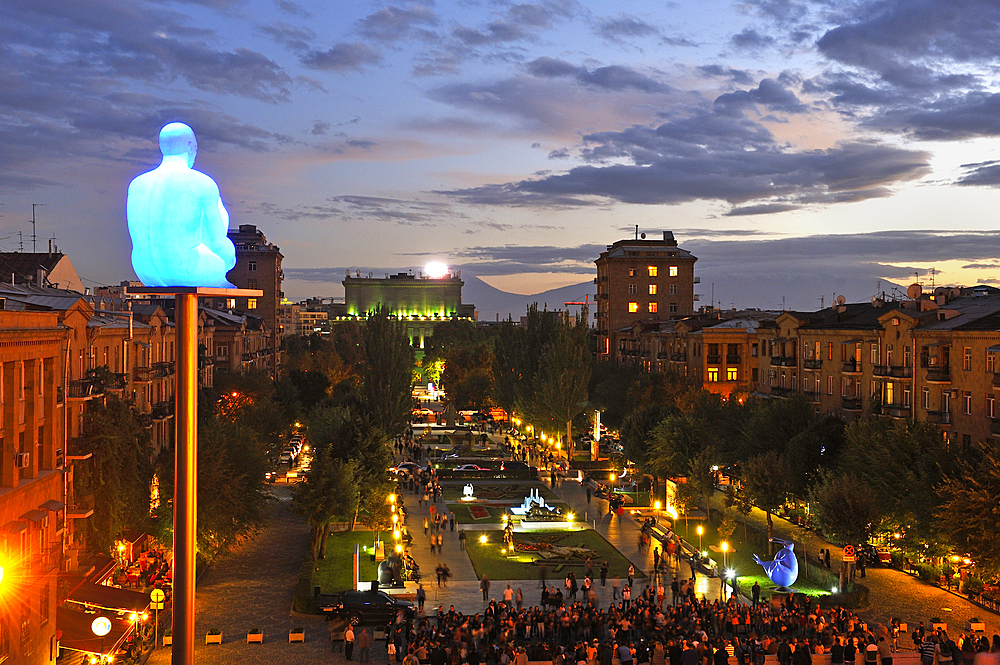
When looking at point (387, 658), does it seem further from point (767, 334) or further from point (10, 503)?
point (767, 334)

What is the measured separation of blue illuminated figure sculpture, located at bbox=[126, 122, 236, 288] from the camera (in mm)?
11297

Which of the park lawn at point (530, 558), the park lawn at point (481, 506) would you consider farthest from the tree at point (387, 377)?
the park lawn at point (530, 558)

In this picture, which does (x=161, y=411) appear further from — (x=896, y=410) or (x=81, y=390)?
(x=896, y=410)

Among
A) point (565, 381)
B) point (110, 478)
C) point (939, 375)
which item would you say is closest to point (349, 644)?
point (110, 478)

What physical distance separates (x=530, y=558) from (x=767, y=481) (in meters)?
11.9

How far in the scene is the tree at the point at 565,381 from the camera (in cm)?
6906

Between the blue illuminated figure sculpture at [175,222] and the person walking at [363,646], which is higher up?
the blue illuminated figure sculpture at [175,222]

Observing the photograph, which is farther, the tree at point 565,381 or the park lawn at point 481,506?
the tree at point 565,381

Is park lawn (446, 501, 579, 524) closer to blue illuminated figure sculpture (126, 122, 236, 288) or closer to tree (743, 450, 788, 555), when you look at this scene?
tree (743, 450, 788, 555)

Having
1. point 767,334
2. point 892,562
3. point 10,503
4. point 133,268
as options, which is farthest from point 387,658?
point 767,334

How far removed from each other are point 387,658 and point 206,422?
1707cm

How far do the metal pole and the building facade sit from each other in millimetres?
99419

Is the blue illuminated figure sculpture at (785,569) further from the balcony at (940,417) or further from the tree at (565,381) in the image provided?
the tree at (565,381)

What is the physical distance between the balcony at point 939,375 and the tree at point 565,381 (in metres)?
30.8
